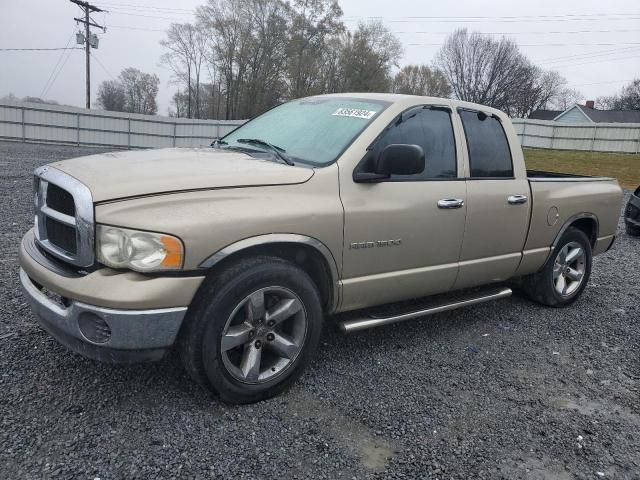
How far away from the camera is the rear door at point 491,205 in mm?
3971

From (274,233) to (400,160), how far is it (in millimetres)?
913

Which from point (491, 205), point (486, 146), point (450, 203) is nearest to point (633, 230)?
point (486, 146)

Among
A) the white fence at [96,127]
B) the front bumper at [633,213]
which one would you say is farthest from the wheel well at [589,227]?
the white fence at [96,127]

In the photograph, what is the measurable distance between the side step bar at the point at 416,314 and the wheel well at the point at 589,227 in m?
1.37

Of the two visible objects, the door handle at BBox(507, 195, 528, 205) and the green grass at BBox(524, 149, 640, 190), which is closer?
the door handle at BBox(507, 195, 528, 205)

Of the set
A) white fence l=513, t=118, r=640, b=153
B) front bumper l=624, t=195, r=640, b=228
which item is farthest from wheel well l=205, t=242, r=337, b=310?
white fence l=513, t=118, r=640, b=153

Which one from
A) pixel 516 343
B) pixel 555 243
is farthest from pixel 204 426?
pixel 555 243

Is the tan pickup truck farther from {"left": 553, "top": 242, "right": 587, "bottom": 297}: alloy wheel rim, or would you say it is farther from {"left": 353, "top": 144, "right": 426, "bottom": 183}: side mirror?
{"left": 553, "top": 242, "right": 587, "bottom": 297}: alloy wheel rim

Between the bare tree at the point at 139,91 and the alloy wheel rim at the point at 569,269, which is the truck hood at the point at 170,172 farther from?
the bare tree at the point at 139,91

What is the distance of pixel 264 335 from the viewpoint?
2.95 m

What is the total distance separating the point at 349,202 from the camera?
126 inches

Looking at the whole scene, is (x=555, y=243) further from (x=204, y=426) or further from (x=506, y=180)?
(x=204, y=426)

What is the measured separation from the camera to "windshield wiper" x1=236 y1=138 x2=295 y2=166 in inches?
132

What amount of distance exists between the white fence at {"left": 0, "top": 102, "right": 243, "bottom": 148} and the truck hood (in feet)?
70.0
